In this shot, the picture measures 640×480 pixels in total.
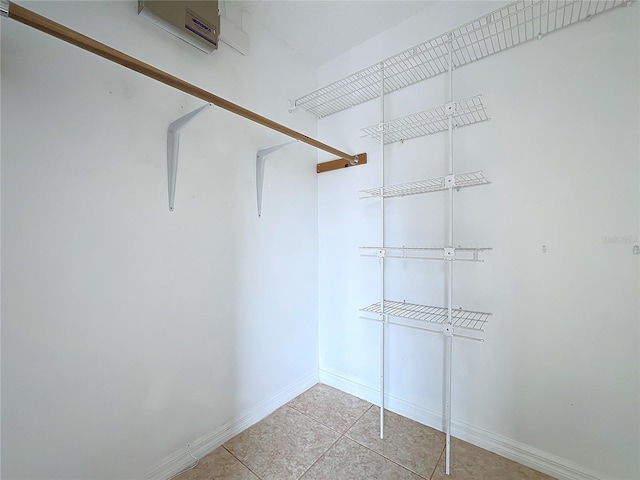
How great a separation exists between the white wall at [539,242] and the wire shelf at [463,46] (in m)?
0.05

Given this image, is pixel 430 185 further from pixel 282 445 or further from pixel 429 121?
pixel 282 445

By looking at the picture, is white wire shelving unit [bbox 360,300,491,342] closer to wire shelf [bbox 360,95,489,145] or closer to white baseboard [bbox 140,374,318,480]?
white baseboard [bbox 140,374,318,480]

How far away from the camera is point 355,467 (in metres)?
1.36

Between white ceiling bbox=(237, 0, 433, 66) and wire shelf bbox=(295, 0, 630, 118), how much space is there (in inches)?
11.4

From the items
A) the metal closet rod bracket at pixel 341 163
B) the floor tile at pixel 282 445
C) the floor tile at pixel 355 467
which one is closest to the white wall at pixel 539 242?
the metal closet rod bracket at pixel 341 163

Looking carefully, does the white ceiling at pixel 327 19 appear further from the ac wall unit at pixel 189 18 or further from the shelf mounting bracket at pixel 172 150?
the shelf mounting bracket at pixel 172 150

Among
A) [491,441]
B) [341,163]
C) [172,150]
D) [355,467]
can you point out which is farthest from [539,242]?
[172,150]

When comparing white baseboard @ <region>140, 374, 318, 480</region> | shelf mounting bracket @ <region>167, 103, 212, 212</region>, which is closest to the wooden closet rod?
shelf mounting bracket @ <region>167, 103, 212, 212</region>

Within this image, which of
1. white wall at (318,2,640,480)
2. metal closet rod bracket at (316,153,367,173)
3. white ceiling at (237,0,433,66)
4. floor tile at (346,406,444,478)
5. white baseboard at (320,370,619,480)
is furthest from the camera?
metal closet rod bracket at (316,153,367,173)

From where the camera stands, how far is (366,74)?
168cm

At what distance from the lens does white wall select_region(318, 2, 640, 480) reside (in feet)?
3.79

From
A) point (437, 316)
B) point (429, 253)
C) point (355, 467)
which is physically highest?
point (429, 253)

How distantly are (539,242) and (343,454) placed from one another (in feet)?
4.95

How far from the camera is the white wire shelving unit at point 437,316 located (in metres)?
1.46
